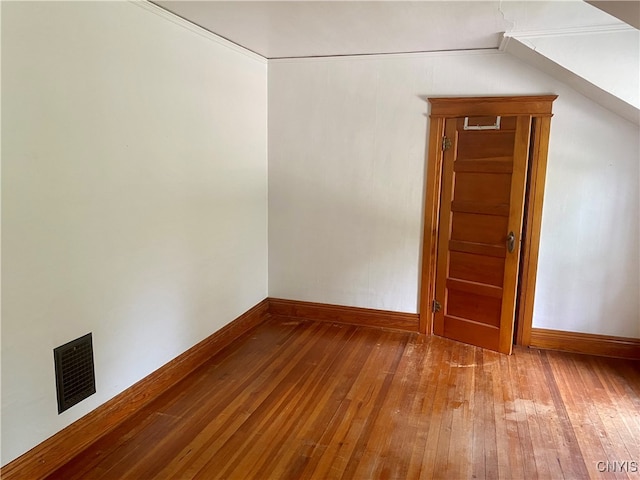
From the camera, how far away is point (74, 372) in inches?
91.4

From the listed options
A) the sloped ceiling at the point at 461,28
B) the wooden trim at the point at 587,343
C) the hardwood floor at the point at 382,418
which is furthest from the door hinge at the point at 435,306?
the sloped ceiling at the point at 461,28

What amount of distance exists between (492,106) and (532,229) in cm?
100

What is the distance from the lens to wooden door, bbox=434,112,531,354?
139 inches

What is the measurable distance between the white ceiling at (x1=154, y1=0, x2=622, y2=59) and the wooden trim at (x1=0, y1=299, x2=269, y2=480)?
Result: 2.21m

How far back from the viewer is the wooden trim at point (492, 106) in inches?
136

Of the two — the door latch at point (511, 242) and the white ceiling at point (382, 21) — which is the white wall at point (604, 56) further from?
the door latch at point (511, 242)

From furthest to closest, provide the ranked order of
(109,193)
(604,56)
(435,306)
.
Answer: (435,306) < (604,56) < (109,193)

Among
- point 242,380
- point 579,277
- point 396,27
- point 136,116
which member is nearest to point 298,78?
point 396,27

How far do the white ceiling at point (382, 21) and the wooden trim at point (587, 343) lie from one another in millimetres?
2258

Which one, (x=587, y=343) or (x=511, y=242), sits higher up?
(x=511, y=242)

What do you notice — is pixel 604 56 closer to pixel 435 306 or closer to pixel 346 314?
pixel 435 306

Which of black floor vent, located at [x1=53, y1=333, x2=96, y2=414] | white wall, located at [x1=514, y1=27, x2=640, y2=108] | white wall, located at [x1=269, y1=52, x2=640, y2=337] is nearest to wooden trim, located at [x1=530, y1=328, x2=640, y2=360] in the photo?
white wall, located at [x1=269, y1=52, x2=640, y2=337]

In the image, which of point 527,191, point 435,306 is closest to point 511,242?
point 527,191

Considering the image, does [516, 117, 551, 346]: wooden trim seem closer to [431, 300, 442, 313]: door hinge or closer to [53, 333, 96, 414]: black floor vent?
[431, 300, 442, 313]: door hinge
